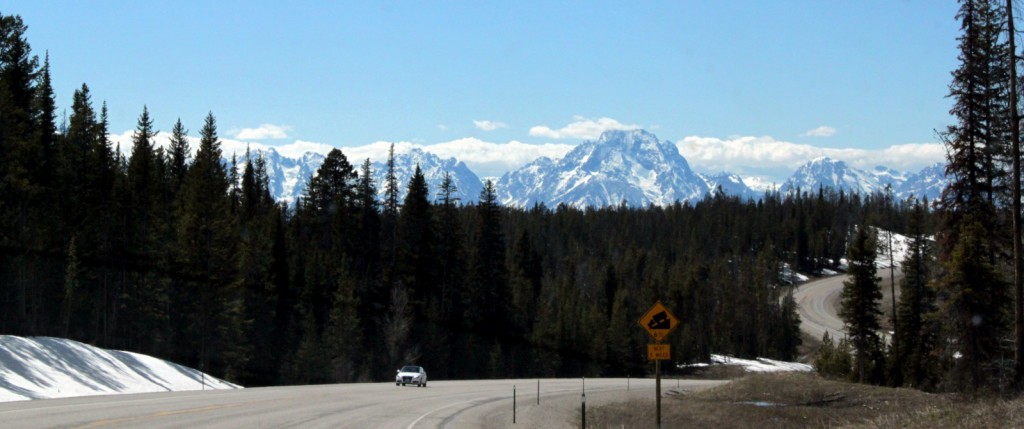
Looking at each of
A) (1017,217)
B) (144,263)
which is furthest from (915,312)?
(144,263)

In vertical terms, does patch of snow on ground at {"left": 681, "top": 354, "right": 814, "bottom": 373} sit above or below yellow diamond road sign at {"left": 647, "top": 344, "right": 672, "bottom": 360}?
below

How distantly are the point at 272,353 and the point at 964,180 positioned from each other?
54858mm

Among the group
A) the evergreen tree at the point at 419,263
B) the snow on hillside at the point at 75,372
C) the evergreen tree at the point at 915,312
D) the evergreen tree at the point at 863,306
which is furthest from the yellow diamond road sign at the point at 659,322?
the evergreen tree at the point at 419,263

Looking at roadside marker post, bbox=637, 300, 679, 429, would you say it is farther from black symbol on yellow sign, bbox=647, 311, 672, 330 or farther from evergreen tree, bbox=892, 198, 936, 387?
evergreen tree, bbox=892, 198, 936, 387

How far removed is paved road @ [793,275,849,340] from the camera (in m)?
132

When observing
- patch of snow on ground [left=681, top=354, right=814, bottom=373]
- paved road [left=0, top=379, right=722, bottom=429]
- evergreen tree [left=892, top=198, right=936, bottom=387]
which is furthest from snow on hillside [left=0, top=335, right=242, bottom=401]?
patch of snow on ground [left=681, top=354, right=814, bottom=373]

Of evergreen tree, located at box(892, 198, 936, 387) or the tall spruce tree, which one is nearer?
the tall spruce tree

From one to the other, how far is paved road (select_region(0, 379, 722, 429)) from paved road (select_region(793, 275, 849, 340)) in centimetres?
9445

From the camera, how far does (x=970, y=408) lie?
17.6 m

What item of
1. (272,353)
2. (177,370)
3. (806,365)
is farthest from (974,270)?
(806,365)

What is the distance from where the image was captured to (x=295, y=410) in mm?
23453

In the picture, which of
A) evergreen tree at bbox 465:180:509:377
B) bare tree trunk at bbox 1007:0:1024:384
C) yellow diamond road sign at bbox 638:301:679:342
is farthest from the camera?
evergreen tree at bbox 465:180:509:377

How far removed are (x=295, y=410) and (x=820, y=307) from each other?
139 m

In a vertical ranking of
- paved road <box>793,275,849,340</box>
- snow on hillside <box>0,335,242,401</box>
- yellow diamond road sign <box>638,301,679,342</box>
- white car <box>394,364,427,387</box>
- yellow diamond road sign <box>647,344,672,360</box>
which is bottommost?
paved road <box>793,275,849,340</box>
